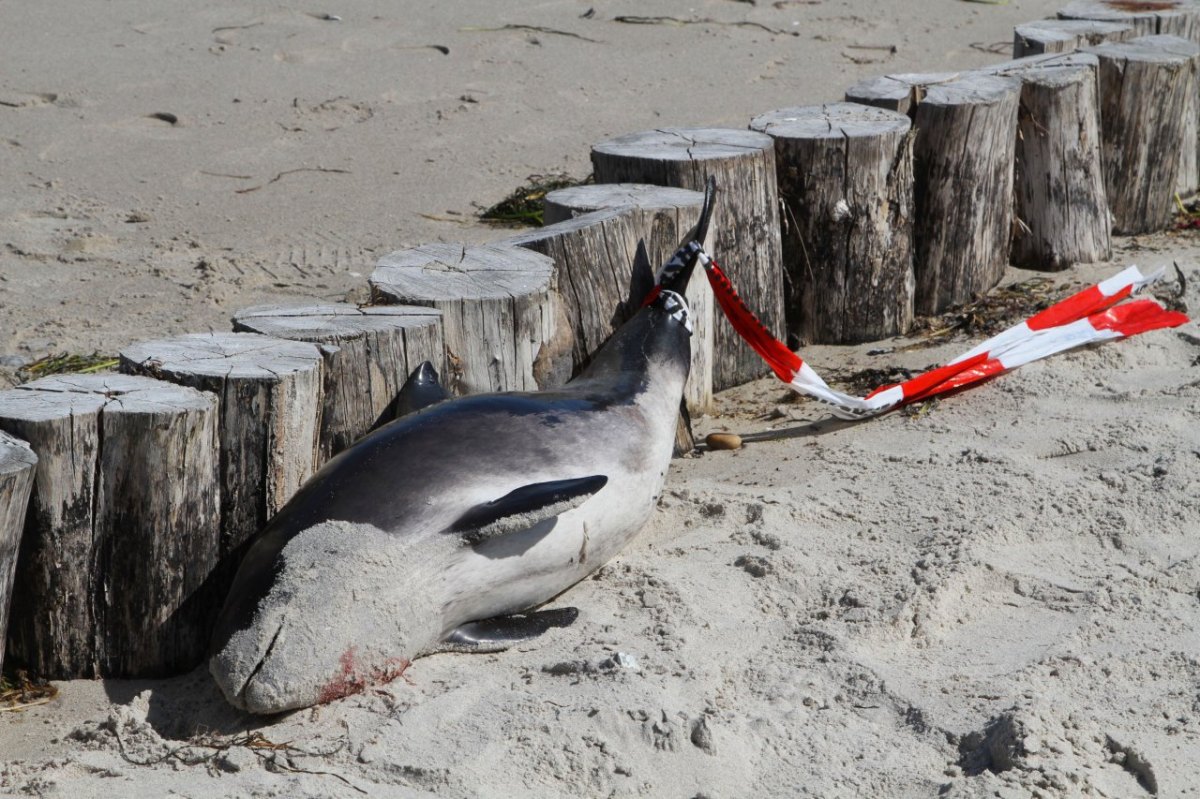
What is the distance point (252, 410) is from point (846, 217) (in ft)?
8.37

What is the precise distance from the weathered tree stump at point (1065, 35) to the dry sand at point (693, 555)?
1.10 metres

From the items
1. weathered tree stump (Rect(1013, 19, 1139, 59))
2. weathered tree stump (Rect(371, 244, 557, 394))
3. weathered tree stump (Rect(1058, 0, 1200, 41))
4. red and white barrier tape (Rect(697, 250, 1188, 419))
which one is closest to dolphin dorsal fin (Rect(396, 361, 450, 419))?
weathered tree stump (Rect(371, 244, 557, 394))

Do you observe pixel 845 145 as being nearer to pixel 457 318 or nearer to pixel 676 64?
pixel 457 318

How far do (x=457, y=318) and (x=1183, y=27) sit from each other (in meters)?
4.93

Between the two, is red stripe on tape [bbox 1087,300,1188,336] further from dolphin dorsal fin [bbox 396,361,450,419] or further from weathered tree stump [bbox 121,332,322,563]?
weathered tree stump [bbox 121,332,322,563]

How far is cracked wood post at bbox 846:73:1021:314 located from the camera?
5.13 metres

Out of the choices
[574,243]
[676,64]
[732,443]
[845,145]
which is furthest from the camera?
[676,64]

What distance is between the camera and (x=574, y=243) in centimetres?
406

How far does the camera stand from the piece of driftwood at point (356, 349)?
3.38 metres

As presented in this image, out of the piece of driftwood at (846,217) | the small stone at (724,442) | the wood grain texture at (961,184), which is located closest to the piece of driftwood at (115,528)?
the small stone at (724,442)

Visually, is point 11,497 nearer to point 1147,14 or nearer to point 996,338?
point 996,338

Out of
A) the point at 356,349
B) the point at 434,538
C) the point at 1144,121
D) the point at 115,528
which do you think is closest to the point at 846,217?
the point at 1144,121

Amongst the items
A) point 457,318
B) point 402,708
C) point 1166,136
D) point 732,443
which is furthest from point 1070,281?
point 402,708

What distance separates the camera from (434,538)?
3045 mm
